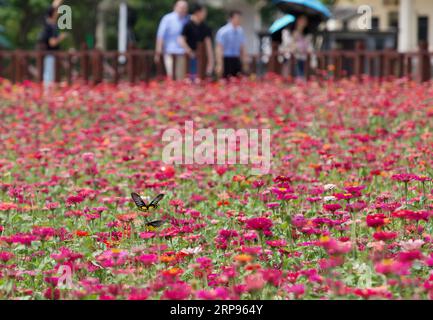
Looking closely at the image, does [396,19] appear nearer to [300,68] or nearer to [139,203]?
[300,68]

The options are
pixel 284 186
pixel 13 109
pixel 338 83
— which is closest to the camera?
pixel 284 186

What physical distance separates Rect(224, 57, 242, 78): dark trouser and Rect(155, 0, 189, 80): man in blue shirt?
2.09 feet

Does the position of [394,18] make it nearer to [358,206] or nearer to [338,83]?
[338,83]

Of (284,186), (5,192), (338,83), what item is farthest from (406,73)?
(284,186)

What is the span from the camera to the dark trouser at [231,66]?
17.1 meters

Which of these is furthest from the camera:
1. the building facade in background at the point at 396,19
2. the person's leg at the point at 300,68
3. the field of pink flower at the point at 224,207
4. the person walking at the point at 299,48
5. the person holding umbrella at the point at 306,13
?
the building facade in background at the point at 396,19

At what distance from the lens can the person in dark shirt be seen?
16266 millimetres

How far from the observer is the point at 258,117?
10656 millimetres

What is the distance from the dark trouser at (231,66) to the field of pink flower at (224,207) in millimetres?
4355

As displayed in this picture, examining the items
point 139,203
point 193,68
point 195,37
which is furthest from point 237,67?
point 139,203

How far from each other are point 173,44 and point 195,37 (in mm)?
375

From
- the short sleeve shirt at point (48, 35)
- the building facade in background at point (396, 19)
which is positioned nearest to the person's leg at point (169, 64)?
the short sleeve shirt at point (48, 35)

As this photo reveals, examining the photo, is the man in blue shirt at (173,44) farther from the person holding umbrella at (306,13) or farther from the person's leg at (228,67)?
the person holding umbrella at (306,13)
